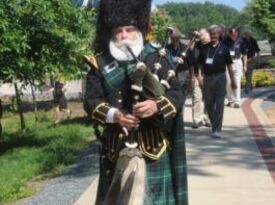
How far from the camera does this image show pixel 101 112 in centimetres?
388

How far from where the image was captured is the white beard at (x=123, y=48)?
388 cm

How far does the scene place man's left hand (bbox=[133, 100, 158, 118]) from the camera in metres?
3.68

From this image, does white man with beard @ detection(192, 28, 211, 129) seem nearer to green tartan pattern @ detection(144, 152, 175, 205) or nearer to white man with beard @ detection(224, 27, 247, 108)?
white man with beard @ detection(224, 27, 247, 108)

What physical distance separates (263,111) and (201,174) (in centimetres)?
684

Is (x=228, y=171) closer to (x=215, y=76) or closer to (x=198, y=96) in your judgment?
(x=215, y=76)

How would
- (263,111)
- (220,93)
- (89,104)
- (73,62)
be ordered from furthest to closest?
(263,111), (73,62), (220,93), (89,104)

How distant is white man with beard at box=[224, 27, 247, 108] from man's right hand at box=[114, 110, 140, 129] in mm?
10888

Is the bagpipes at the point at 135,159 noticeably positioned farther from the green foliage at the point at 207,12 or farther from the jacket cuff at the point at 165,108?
the green foliage at the point at 207,12

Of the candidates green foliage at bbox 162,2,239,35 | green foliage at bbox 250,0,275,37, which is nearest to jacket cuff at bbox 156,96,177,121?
green foliage at bbox 250,0,275,37

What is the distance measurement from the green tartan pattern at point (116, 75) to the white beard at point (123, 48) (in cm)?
4

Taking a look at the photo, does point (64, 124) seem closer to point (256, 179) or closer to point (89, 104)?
point (256, 179)

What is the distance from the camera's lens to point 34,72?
37.0 ft

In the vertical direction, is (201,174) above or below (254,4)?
below

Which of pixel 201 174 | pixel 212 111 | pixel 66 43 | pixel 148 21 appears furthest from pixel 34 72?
pixel 148 21
